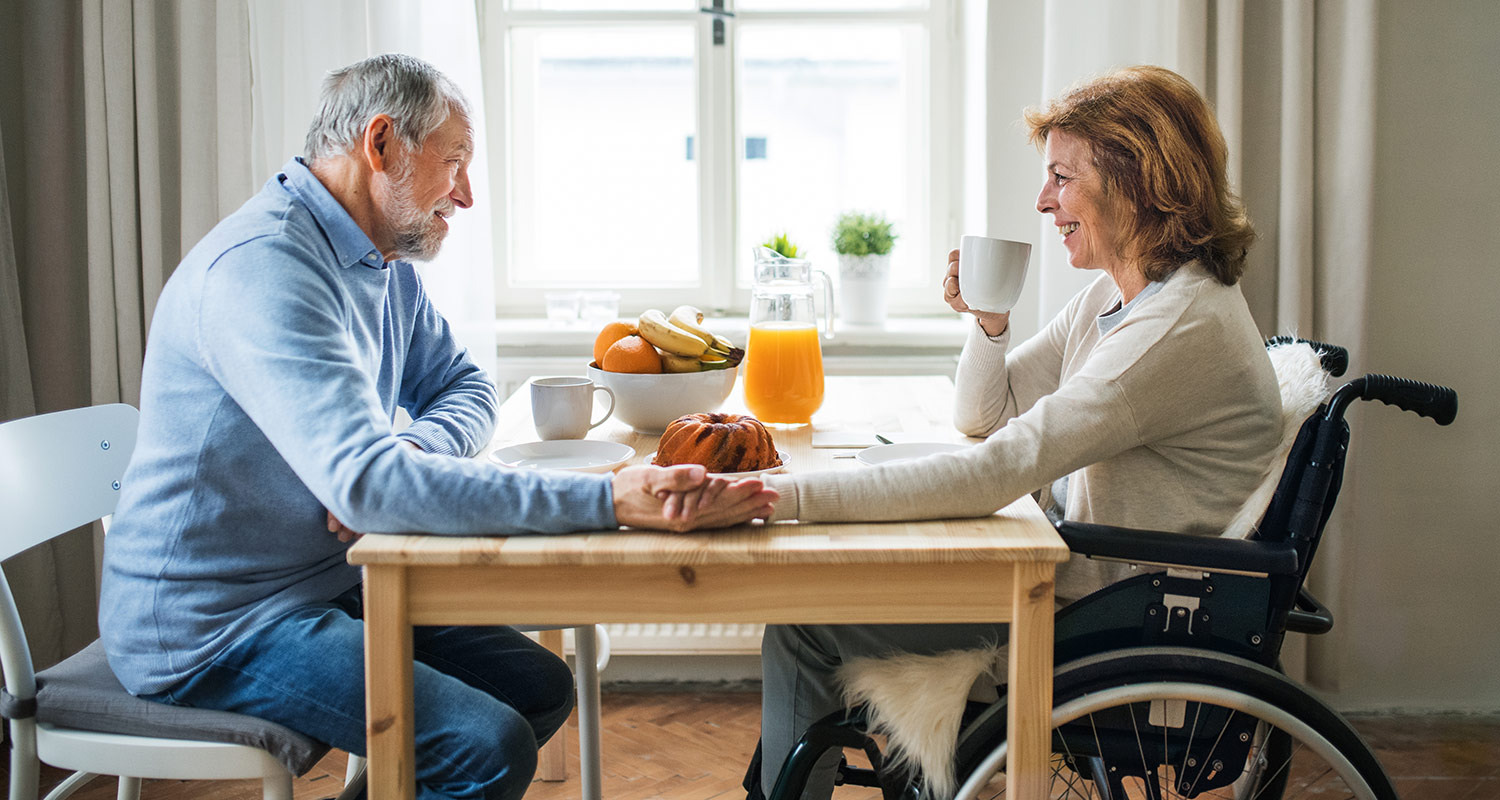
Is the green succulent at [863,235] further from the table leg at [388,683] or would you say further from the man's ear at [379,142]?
the table leg at [388,683]

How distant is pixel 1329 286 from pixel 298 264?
190 centimetres

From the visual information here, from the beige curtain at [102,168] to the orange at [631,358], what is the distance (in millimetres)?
1121

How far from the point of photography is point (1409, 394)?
4.12 feet

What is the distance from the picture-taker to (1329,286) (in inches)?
87.7

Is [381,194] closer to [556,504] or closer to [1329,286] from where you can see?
[556,504]

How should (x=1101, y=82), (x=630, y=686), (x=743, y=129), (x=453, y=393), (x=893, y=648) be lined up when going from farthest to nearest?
(x=743, y=129) < (x=630, y=686) < (x=453, y=393) < (x=1101, y=82) < (x=893, y=648)

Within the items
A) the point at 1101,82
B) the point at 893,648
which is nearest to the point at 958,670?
the point at 893,648

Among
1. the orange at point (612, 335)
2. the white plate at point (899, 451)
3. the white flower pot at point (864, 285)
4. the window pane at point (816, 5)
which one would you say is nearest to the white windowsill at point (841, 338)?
the white flower pot at point (864, 285)

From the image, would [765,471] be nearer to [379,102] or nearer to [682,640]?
[379,102]

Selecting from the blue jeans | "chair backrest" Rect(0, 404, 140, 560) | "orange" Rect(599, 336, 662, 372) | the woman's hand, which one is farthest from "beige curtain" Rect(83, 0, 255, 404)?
the woman's hand

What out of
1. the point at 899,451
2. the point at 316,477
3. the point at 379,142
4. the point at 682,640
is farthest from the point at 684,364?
the point at 682,640

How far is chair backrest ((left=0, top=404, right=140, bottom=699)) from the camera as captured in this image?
1.32m

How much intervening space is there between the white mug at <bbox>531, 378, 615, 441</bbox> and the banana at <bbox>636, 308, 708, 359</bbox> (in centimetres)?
13

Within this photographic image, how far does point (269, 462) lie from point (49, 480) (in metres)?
0.41
